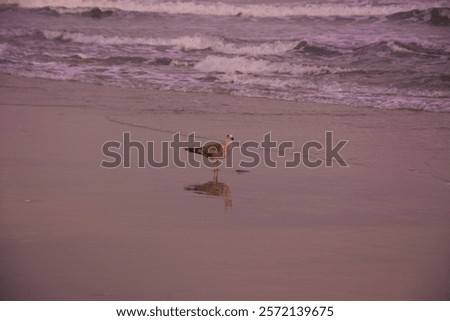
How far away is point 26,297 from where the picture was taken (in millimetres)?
4367

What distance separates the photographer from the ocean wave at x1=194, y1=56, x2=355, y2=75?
566 inches

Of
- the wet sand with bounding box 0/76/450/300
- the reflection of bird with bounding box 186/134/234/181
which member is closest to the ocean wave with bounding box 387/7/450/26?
the wet sand with bounding box 0/76/450/300

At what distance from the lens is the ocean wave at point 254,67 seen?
1438 cm

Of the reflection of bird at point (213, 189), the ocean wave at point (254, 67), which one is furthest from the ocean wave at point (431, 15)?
the reflection of bird at point (213, 189)

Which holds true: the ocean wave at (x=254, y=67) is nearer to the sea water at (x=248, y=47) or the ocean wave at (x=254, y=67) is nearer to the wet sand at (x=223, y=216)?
the sea water at (x=248, y=47)

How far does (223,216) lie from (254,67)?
9.15 metres

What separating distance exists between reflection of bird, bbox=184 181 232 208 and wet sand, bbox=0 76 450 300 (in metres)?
0.03

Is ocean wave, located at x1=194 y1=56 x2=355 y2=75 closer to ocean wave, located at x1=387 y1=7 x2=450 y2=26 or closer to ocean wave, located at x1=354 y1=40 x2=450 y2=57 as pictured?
ocean wave, located at x1=354 y1=40 x2=450 y2=57

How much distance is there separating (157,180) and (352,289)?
108 inches

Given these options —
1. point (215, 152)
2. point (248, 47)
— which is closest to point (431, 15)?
point (248, 47)

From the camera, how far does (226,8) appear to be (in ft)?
65.7

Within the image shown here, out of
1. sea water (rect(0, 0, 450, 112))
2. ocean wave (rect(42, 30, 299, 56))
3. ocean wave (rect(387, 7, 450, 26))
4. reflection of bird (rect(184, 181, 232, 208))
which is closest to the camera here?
reflection of bird (rect(184, 181, 232, 208))

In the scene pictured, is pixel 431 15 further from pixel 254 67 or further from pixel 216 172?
pixel 216 172

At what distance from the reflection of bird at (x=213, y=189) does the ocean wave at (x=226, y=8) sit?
12.4m
